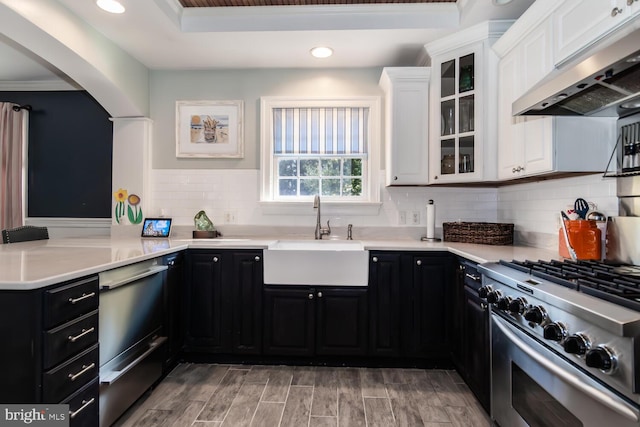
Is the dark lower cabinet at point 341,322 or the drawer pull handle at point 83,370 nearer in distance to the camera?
the drawer pull handle at point 83,370

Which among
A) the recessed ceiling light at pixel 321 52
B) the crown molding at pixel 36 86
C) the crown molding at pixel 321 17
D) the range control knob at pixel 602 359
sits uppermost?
the crown molding at pixel 321 17

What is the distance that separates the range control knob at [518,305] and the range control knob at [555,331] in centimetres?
19

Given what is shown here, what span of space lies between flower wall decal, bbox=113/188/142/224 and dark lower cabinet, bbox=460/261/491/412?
2.87 metres

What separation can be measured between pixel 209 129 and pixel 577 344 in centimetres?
317

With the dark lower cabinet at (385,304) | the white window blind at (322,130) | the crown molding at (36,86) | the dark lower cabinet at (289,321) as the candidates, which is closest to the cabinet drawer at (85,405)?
the dark lower cabinet at (289,321)

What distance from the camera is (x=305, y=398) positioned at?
7.07ft

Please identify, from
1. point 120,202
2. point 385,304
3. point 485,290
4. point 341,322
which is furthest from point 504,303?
point 120,202

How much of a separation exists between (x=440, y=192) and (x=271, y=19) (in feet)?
6.61

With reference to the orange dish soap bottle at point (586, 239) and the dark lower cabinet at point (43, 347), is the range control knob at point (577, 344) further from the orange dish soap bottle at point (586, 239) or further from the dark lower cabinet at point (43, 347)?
the dark lower cabinet at point (43, 347)

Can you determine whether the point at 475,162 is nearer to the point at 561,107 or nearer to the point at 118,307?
the point at 561,107

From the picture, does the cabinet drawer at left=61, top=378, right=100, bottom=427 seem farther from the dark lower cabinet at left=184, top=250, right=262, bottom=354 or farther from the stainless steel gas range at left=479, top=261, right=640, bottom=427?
the stainless steel gas range at left=479, top=261, right=640, bottom=427

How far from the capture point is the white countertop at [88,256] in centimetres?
140

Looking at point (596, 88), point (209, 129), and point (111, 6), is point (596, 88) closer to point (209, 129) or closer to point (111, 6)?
point (111, 6)

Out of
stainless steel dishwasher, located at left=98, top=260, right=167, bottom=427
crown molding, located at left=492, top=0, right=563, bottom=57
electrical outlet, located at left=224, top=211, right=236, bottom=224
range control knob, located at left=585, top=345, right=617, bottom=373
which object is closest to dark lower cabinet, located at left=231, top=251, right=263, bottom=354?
stainless steel dishwasher, located at left=98, top=260, right=167, bottom=427
